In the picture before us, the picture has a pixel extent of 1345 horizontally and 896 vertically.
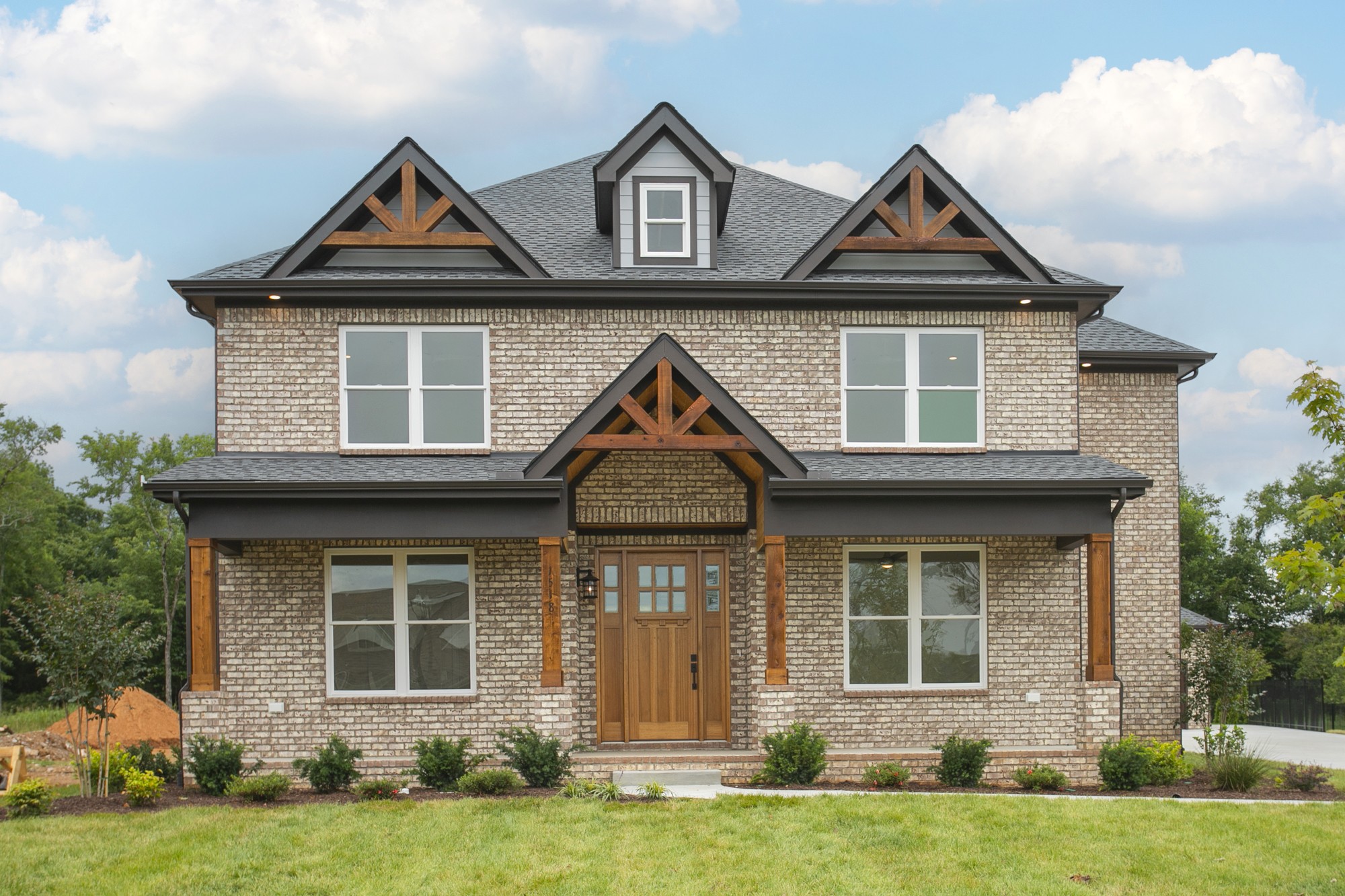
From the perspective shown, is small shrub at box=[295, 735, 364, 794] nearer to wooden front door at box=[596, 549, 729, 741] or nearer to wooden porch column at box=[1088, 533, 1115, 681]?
wooden front door at box=[596, 549, 729, 741]

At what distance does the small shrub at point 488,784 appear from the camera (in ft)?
36.5

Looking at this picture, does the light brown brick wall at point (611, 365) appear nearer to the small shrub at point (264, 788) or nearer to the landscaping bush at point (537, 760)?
the landscaping bush at point (537, 760)

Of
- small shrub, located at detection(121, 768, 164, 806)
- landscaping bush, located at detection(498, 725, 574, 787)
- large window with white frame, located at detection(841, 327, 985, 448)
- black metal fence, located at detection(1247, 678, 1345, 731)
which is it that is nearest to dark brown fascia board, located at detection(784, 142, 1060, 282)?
large window with white frame, located at detection(841, 327, 985, 448)

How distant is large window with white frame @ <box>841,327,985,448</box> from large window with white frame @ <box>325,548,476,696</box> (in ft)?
18.1

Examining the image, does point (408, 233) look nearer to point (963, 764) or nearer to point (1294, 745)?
point (963, 764)

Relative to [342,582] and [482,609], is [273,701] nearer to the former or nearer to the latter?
[342,582]

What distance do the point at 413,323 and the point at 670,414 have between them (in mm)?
3971

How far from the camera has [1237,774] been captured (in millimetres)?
11961

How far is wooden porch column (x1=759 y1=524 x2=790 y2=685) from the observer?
12.3m

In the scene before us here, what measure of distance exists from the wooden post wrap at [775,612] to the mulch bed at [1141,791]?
1267mm

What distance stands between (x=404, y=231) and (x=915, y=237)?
685cm

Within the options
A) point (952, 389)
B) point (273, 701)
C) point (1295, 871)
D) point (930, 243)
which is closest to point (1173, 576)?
point (952, 389)

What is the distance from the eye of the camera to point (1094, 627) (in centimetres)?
1291

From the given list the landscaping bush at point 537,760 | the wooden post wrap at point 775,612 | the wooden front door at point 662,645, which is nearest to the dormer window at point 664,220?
the wooden front door at point 662,645
